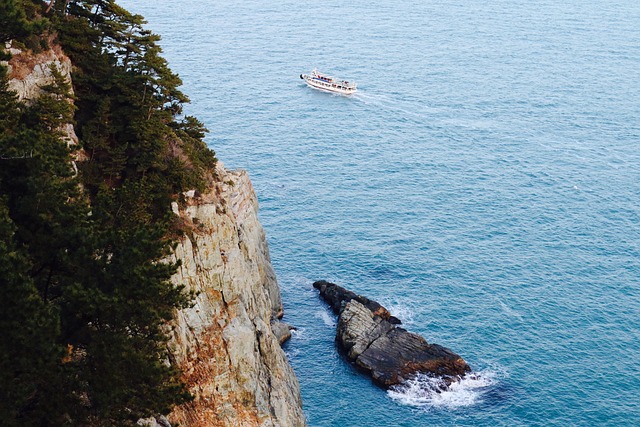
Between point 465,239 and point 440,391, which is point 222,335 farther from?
point 465,239

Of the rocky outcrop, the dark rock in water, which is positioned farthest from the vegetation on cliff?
the dark rock in water

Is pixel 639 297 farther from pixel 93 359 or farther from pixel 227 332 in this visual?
pixel 93 359

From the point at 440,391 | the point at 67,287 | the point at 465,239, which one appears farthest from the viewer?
the point at 465,239

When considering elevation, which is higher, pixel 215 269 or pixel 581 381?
pixel 215 269

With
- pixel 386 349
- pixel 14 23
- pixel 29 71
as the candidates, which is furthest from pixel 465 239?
pixel 14 23

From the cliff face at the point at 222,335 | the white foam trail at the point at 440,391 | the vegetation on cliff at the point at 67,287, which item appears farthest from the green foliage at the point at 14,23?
the white foam trail at the point at 440,391

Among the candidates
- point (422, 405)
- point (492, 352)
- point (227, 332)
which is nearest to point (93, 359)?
point (227, 332)

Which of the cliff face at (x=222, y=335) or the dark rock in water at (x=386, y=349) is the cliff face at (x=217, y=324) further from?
the dark rock in water at (x=386, y=349)
